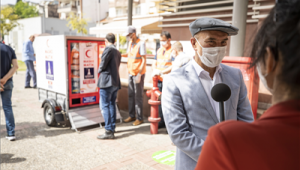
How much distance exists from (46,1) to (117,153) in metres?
76.0

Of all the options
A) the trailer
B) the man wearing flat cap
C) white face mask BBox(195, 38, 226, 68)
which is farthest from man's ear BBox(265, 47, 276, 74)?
the trailer

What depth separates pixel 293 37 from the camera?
606 mm

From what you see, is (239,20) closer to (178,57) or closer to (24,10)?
(178,57)

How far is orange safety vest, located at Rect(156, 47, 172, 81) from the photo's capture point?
18.1 feet

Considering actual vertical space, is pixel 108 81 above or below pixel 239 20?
below

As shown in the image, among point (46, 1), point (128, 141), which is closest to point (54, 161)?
point (128, 141)

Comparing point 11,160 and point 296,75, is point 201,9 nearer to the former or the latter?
point 11,160

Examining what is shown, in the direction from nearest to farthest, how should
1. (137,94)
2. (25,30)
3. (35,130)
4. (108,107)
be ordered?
(108,107), (35,130), (137,94), (25,30)

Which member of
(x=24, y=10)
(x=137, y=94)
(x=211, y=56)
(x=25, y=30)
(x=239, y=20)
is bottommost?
(x=137, y=94)

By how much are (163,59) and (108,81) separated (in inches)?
51.8

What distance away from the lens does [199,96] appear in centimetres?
165

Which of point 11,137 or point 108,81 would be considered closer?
point 11,137

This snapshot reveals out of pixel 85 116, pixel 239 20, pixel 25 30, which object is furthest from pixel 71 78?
pixel 25 30

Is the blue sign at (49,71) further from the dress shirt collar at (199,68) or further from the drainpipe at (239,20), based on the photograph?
the dress shirt collar at (199,68)
